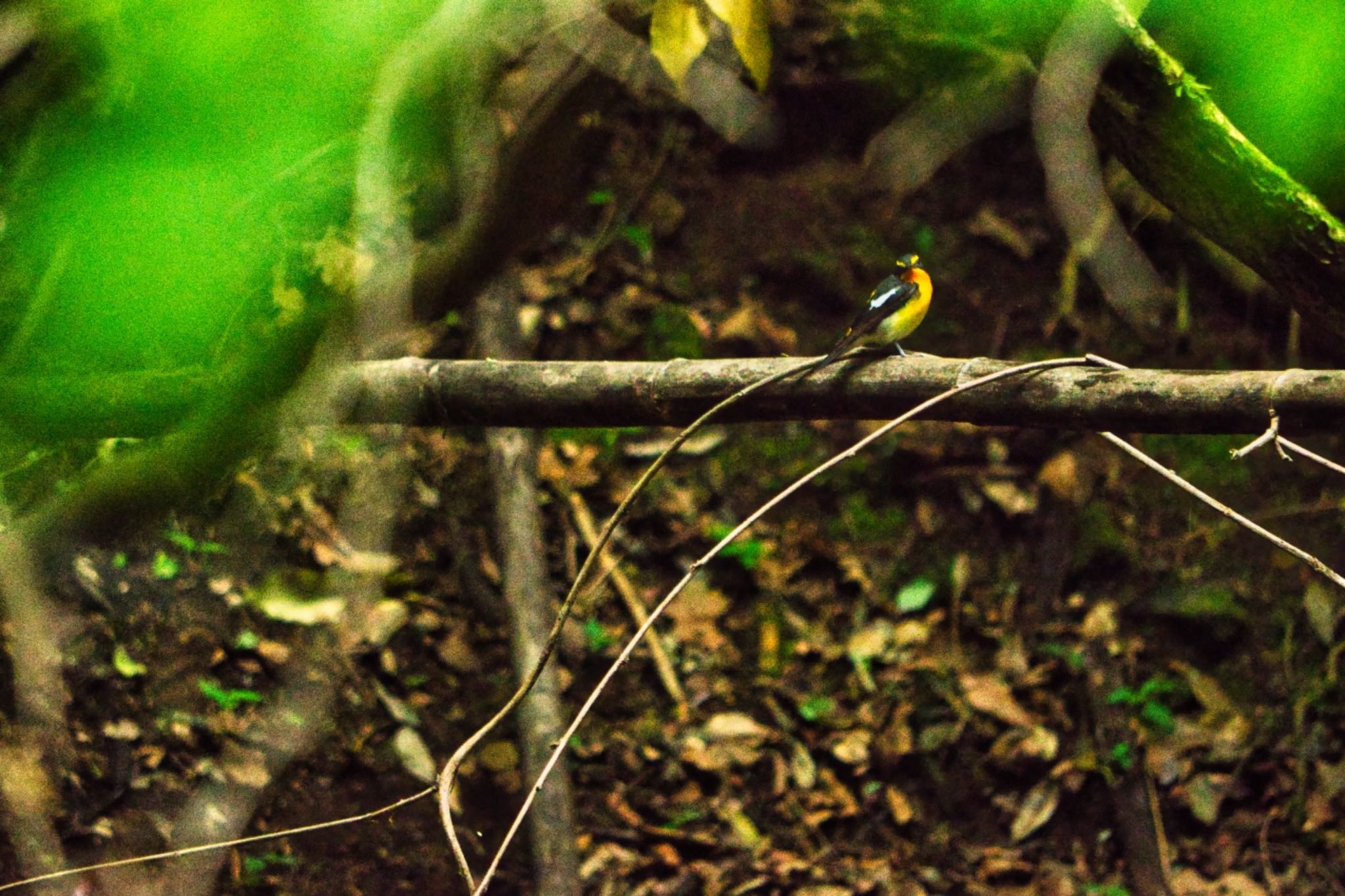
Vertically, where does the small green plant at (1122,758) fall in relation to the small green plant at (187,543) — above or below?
below

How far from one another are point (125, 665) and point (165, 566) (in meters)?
0.35

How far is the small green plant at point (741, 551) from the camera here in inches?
170

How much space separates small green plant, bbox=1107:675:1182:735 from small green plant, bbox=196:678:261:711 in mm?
3087

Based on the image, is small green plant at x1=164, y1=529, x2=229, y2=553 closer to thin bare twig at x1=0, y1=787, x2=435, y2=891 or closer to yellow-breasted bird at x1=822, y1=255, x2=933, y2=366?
thin bare twig at x1=0, y1=787, x2=435, y2=891

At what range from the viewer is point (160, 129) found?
1218 mm

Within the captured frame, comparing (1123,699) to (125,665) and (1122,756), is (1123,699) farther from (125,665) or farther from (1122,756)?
(125,665)

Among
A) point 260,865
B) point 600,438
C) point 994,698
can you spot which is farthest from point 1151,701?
point 260,865

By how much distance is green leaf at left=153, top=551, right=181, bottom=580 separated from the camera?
3.58m

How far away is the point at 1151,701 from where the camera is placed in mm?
4109

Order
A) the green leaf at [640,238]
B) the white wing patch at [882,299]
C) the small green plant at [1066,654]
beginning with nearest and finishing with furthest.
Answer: the white wing patch at [882,299] → the small green plant at [1066,654] → the green leaf at [640,238]

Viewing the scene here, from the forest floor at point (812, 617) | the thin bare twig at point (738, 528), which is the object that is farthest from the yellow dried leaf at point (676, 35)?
the forest floor at point (812, 617)

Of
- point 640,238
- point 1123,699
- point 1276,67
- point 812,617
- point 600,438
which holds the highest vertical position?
point 1276,67

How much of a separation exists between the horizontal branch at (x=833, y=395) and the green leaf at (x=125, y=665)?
1.73 meters

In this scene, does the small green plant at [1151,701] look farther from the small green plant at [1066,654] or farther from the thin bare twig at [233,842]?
the thin bare twig at [233,842]
